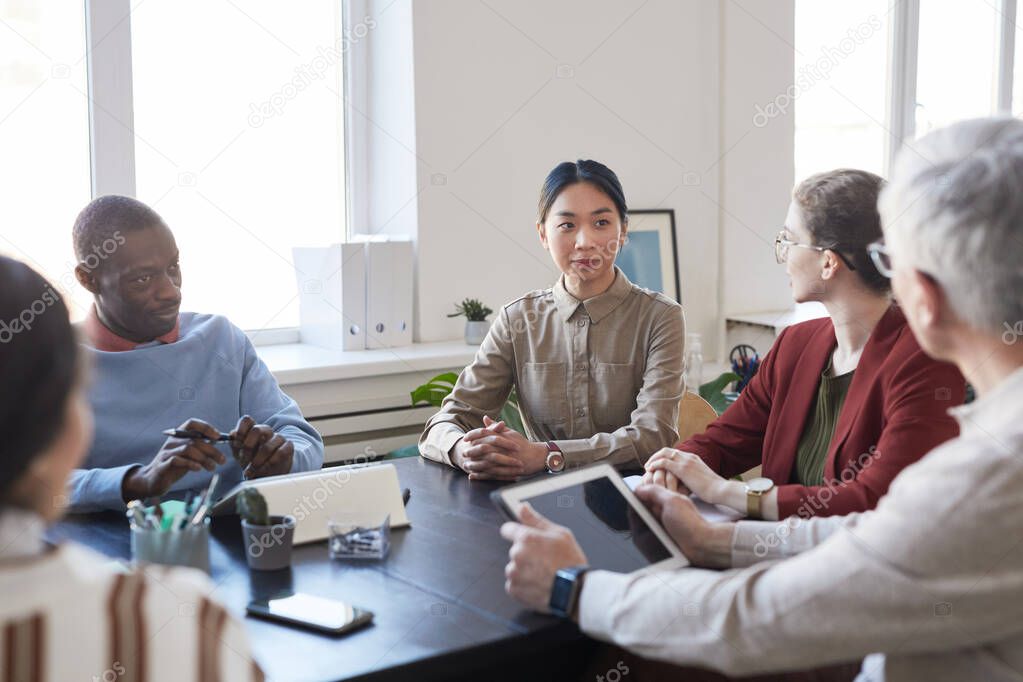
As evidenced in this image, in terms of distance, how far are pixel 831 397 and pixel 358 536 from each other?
0.97m

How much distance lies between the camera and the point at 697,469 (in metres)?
1.93

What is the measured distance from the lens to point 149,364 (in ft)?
7.10

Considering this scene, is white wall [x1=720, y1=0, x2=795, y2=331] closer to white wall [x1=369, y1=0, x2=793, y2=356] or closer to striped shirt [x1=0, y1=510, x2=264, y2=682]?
white wall [x1=369, y1=0, x2=793, y2=356]

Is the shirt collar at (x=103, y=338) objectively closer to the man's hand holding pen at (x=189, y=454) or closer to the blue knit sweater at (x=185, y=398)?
the blue knit sweater at (x=185, y=398)

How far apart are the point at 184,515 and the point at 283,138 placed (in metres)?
2.25

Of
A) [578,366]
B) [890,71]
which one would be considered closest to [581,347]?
[578,366]

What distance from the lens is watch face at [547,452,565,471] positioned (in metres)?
2.22

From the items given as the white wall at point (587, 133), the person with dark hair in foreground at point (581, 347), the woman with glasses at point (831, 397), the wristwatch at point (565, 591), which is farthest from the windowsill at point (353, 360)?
the wristwatch at point (565, 591)

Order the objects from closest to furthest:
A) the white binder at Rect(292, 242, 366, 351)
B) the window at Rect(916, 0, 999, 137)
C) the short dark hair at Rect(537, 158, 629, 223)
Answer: the short dark hair at Rect(537, 158, 629, 223) < the white binder at Rect(292, 242, 366, 351) < the window at Rect(916, 0, 999, 137)

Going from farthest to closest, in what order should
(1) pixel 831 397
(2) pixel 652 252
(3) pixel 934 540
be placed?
(2) pixel 652 252 → (1) pixel 831 397 → (3) pixel 934 540

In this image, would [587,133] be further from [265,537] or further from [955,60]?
[265,537]

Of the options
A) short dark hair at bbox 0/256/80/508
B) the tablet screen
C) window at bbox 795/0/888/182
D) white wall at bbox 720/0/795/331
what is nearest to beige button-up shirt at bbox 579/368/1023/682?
the tablet screen

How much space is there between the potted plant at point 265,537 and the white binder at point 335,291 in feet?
5.86

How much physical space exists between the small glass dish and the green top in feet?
2.82
